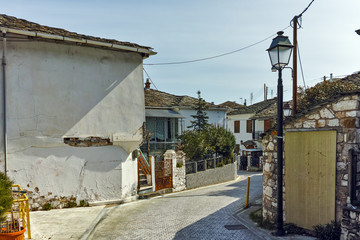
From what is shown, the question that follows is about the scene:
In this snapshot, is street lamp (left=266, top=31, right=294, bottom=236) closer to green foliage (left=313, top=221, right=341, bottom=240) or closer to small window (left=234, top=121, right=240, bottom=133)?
green foliage (left=313, top=221, right=341, bottom=240)

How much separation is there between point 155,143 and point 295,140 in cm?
1423

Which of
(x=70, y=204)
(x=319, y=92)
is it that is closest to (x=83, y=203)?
(x=70, y=204)

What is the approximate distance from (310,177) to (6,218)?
6681 mm

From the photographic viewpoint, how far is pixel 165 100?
25.3 metres

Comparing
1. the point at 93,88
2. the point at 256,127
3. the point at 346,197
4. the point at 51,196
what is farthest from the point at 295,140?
the point at 256,127

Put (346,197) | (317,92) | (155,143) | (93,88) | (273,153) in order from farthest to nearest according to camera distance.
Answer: (155,143) < (317,92) < (93,88) < (273,153) < (346,197)

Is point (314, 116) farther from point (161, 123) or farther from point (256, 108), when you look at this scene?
point (256, 108)

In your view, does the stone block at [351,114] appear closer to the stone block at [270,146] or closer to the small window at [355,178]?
the small window at [355,178]

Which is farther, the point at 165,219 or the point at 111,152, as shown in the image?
the point at 111,152

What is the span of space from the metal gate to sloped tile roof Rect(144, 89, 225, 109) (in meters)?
8.06

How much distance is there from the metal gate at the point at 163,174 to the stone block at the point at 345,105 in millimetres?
8989

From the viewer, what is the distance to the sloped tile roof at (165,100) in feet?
72.8

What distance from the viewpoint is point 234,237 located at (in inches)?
275

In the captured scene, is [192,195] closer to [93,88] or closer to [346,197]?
[93,88]
